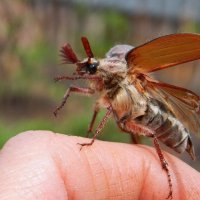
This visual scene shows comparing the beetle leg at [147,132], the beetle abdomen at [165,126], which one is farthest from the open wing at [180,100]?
the beetle leg at [147,132]

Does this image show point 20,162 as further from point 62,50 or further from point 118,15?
point 118,15

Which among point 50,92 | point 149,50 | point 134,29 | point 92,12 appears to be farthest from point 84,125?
point 149,50

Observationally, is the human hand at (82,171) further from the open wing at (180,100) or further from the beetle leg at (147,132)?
the open wing at (180,100)

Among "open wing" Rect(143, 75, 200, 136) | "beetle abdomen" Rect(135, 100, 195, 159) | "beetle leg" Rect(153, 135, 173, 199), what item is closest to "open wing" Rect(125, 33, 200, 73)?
"open wing" Rect(143, 75, 200, 136)

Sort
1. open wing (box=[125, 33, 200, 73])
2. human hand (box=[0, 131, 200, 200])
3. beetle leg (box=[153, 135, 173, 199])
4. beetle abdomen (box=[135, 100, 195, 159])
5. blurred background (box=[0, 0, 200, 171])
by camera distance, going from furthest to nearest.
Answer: blurred background (box=[0, 0, 200, 171]) → beetle abdomen (box=[135, 100, 195, 159]) → beetle leg (box=[153, 135, 173, 199]) → open wing (box=[125, 33, 200, 73]) → human hand (box=[0, 131, 200, 200])

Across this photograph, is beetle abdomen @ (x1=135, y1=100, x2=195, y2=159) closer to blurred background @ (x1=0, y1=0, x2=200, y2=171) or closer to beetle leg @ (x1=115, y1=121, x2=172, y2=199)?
beetle leg @ (x1=115, y1=121, x2=172, y2=199)
